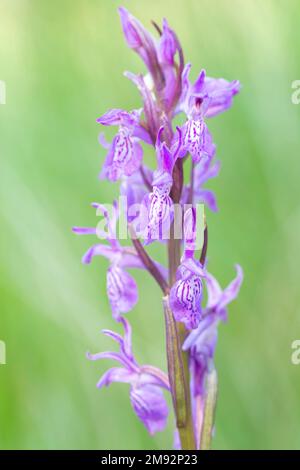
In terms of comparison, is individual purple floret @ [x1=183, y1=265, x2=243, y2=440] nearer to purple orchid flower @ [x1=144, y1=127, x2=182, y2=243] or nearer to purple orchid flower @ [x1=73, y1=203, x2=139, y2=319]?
purple orchid flower @ [x1=73, y1=203, x2=139, y2=319]

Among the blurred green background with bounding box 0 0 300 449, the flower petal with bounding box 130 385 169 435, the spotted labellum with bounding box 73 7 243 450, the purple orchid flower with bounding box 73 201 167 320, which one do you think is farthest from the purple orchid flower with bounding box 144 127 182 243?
the blurred green background with bounding box 0 0 300 449

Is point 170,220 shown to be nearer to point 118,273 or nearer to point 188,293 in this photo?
point 188,293

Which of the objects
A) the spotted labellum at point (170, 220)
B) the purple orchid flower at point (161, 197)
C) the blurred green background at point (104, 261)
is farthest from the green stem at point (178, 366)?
the blurred green background at point (104, 261)

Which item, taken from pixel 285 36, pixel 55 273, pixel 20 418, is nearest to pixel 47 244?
pixel 55 273

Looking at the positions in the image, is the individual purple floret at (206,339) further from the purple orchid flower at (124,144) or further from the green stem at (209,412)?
the purple orchid flower at (124,144)

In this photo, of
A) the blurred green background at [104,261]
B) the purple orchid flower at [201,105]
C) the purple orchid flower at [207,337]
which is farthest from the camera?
the blurred green background at [104,261]

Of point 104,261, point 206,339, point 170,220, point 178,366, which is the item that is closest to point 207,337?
point 206,339
